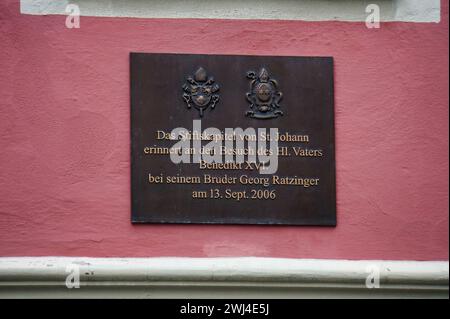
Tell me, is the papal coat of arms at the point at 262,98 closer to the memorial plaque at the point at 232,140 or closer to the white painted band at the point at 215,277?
the memorial plaque at the point at 232,140

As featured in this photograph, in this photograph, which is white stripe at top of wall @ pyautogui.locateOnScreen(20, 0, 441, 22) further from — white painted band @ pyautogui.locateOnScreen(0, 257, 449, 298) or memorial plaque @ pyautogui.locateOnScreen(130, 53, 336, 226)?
white painted band @ pyautogui.locateOnScreen(0, 257, 449, 298)

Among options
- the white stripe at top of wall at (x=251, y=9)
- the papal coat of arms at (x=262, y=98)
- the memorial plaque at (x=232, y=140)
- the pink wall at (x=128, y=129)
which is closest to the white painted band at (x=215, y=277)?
the pink wall at (x=128, y=129)

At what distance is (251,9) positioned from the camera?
242 inches

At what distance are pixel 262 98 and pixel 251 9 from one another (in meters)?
0.67

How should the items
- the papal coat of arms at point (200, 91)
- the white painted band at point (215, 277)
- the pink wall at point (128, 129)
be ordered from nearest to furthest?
1. the white painted band at point (215, 277)
2. the pink wall at point (128, 129)
3. the papal coat of arms at point (200, 91)

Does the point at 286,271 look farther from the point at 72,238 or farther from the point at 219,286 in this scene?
the point at 72,238

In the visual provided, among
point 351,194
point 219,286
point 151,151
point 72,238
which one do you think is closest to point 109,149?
point 151,151

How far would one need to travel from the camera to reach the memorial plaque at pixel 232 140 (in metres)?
5.94

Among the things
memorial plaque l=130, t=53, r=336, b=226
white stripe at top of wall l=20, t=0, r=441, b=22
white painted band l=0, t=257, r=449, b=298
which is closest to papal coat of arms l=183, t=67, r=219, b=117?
memorial plaque l=130, t=53, r=336, b=226

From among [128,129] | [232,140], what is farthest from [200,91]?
[128,129]

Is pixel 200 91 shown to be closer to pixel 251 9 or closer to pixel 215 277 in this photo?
pixel 251 9

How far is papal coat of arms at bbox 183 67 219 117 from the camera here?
6031 mm

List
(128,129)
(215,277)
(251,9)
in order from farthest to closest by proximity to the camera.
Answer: (251,9) < (128,129) < (215,277)

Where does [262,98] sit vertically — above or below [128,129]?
above
